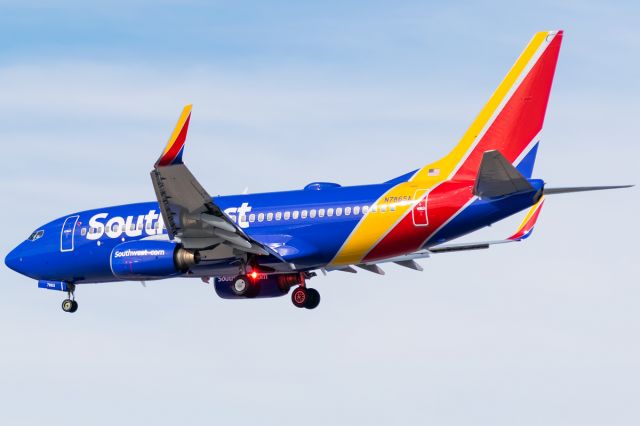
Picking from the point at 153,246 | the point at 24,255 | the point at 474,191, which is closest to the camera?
the point at 474,191

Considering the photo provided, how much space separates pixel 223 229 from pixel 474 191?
9.01m

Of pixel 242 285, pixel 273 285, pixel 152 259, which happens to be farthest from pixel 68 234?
pixel 273 285

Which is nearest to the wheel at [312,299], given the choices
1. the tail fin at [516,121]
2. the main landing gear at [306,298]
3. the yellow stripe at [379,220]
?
the main landing gear at [306,298]

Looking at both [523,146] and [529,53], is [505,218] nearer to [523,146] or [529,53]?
[523,146]

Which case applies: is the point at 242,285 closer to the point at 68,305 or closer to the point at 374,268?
the point at 374,268

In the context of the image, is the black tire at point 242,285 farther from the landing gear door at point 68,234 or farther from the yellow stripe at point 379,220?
the landing gear door at point 68,234

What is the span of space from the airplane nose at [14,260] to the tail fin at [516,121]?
1728cm

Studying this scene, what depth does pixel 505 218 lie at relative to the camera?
51.6 meters

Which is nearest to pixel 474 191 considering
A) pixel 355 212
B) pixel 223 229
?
pixel 355 212

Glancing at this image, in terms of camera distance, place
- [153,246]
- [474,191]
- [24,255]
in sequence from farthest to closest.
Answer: [24,255], [153,246], [474,191]

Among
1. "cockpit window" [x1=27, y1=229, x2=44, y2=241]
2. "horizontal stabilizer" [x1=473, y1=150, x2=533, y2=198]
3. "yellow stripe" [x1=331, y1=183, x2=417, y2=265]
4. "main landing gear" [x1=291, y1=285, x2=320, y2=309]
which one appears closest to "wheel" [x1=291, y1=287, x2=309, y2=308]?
"main landing gear" [x1=291, y1=285, x2=320, y2=309]

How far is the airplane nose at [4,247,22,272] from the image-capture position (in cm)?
6109

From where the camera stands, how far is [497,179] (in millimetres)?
49750

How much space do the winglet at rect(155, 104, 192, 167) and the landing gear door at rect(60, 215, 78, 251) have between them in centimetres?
1062
